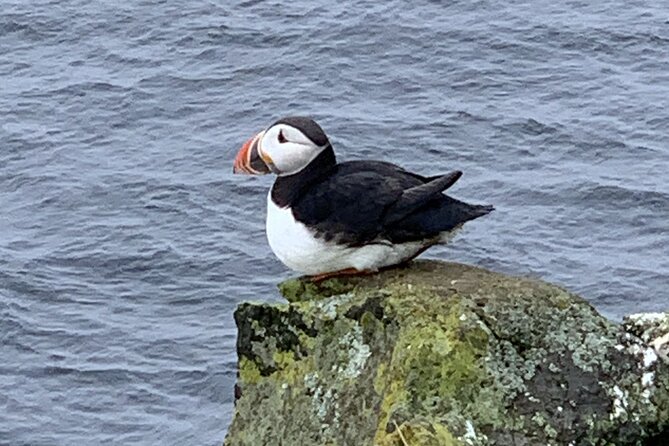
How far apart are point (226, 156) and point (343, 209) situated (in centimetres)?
889

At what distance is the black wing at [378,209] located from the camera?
732 centimetres

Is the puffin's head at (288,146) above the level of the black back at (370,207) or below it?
above

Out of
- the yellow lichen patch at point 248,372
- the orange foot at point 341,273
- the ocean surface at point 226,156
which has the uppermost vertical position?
the orange foot at point 341,273

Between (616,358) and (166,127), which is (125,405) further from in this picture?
(616,358)

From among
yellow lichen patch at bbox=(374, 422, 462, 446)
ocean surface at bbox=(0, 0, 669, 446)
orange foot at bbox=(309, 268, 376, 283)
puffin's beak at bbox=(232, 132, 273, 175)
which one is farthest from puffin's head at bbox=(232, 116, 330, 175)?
ocean surface at bbox=(0, 0, 669, 446)

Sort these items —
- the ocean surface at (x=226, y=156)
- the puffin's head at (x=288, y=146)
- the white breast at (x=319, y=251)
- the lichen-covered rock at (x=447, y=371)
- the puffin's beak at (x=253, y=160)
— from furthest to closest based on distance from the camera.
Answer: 1. the ocean surface at (x=226, y=156)
2. the puffin's beak at (x=253, y=160)
3. the puffin's head at (x=288, y=146)
4. the white breast at (x=319, y=251)
5. the lichen-covered rock at (x=447, y=371)

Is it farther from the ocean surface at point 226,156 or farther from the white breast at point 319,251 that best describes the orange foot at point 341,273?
the ocean surface at point 226,156

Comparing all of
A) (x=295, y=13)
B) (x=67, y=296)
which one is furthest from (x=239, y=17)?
(x=67, y=296)

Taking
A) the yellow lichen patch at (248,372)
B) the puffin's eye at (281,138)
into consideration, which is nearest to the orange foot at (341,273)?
the puffin's eye at (281,138)

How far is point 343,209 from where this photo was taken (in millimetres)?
7391

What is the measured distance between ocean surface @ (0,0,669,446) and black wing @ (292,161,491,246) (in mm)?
4393

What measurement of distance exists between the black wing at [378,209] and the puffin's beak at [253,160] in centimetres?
28

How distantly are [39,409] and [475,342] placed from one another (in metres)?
6.95

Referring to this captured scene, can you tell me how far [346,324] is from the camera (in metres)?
6.34
